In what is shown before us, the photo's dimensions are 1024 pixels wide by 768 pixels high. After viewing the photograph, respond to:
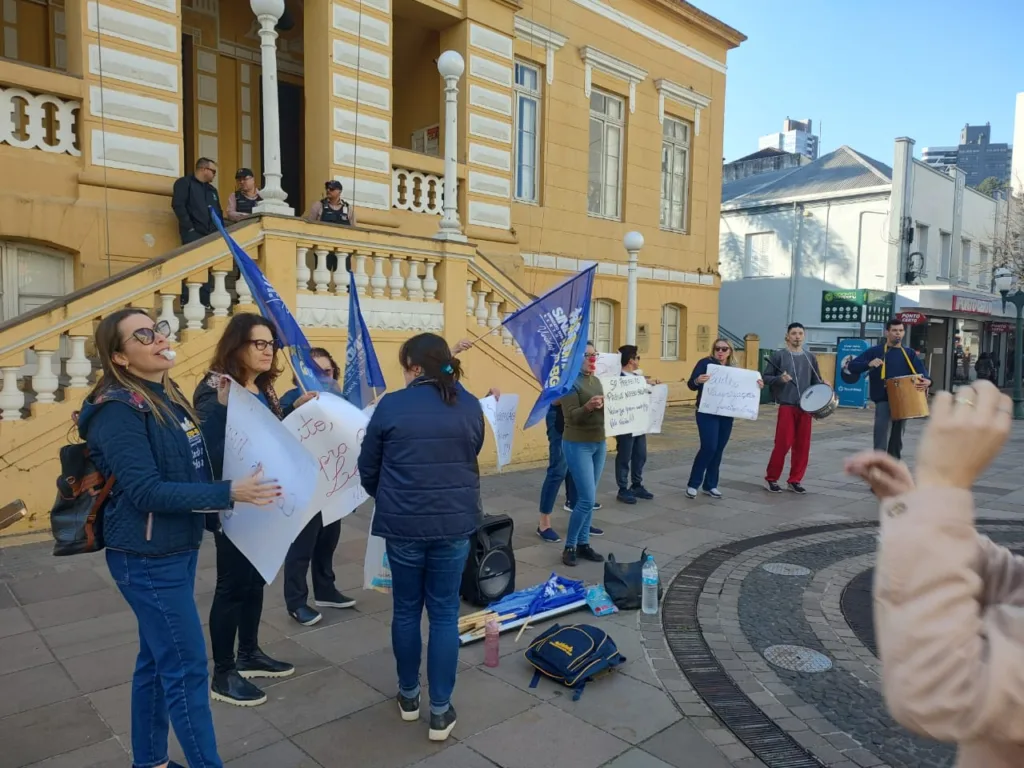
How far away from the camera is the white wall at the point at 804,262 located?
25719 millimetres

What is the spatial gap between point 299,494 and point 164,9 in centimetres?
925

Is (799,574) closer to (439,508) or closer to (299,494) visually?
(439,508)

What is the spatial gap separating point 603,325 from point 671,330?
9.45 ft

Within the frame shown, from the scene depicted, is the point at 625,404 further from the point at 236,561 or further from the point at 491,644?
the point at 236,561

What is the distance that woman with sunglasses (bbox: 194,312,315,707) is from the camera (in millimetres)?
3418

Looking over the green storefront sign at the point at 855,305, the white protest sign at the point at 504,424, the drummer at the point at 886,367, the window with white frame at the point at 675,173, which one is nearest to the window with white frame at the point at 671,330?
the window with white frame at the point at 675,173

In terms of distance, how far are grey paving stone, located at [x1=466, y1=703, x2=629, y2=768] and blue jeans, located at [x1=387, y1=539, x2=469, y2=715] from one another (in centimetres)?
31

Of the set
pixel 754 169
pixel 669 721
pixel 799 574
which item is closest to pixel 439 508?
pixel 669 721

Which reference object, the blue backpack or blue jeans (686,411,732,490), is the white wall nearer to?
blue jeans (686,411,732,490)

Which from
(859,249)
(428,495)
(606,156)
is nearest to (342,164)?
(606,156)

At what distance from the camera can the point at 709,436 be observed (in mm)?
8742

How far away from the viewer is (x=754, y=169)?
38125mm

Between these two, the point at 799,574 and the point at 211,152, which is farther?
the point at 211,152

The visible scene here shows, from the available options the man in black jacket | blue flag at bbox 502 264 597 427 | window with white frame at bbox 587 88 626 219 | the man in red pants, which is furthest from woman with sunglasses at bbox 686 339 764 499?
window with white frame at bbox 587 88 626 219
